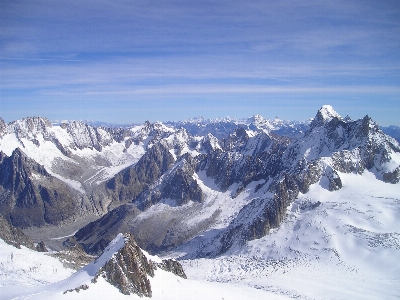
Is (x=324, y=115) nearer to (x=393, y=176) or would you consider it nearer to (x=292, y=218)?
(x=393, y=176)

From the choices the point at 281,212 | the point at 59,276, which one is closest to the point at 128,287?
the point at 59,276

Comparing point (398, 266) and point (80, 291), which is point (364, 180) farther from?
point (80, 291)

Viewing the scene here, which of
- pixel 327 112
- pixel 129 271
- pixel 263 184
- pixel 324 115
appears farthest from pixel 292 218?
pixel 327 112

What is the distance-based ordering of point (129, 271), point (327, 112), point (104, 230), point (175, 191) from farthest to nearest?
point (175, 191) < point (104, 230) < point (327, 112) < point (129, 271)

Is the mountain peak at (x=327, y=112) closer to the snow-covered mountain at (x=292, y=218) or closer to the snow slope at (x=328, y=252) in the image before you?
the snow-covered mountain at (x=292, y=218)

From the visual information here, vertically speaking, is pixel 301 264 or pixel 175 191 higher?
pixel 175 191

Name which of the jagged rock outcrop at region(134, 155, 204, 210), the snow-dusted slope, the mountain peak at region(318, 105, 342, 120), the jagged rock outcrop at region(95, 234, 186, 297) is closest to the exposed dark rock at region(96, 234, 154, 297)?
the jagged rock outcrop at region(95, 234, 186, 297)

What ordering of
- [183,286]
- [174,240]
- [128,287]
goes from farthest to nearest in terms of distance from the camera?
[174,240] < [183,286] < [128,287]

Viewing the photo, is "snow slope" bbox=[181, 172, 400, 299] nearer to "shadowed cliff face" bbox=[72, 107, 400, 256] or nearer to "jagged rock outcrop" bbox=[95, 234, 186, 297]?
"shadowed cliff face" bbox=[72, 107, 400, 256]
